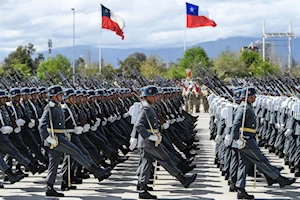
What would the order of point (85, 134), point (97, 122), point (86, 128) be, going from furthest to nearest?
point (97, 122), point (85, 134), point (86, 128)

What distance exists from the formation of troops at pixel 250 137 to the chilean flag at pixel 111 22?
15965mm

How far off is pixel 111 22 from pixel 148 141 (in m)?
22.3

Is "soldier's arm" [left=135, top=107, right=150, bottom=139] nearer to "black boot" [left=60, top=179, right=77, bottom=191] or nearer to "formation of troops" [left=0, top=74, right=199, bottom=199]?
"formation of troops" [left=0, top=74, right=199, bottom=199]

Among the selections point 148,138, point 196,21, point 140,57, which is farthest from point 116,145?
point 140,57

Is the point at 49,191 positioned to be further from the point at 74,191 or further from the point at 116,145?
the point at 116,145

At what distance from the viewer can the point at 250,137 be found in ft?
35.0

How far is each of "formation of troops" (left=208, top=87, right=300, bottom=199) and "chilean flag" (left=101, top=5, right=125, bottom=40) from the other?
52.4ft

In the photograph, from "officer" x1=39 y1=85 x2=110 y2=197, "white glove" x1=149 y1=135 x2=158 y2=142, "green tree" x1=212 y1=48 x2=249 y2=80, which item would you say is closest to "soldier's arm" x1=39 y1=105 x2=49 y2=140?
"officer" x1=39 y1=85 x2=110 y2=197

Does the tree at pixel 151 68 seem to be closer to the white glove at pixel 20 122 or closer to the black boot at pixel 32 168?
the white glove at pixel 20 122

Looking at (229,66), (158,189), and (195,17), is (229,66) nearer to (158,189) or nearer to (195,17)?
(195,17)

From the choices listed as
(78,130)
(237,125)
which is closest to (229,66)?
(78,130)

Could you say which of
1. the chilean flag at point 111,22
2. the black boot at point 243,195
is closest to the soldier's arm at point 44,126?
the black boot at point 243,195

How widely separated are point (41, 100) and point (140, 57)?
96119mm

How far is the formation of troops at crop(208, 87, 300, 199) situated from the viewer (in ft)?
34.9
